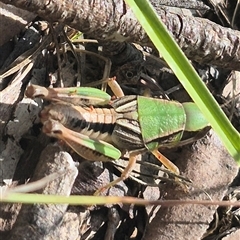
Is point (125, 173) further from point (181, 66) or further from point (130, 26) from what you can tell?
point (181, 66)

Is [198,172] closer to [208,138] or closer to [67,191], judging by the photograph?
[208,138]

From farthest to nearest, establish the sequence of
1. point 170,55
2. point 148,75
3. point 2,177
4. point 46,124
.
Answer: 1. point 148,75
2. point 2,177
3. point 46,124
4. point 170,55

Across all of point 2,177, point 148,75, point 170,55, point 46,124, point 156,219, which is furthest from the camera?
point 148,75

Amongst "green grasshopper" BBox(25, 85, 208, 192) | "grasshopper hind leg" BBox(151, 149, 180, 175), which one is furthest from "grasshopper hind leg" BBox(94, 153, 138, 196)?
"grasshopper hind leg" BBox(151, 149, 180, 175)

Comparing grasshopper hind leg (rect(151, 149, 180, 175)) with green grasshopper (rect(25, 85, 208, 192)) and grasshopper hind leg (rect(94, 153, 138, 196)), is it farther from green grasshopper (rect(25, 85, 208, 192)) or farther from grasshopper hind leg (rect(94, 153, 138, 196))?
grasshopper hind leg (rect(94, 153, 138, 196))

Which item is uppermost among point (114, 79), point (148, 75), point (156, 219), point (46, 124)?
point (46, 124)

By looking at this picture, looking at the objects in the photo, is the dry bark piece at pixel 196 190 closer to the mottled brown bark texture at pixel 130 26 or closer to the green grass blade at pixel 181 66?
the mottled brown bark texture at pixel 130 26

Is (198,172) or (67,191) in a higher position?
(67,191)

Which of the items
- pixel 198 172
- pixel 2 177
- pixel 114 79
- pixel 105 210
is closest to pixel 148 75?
pixel 114 79
